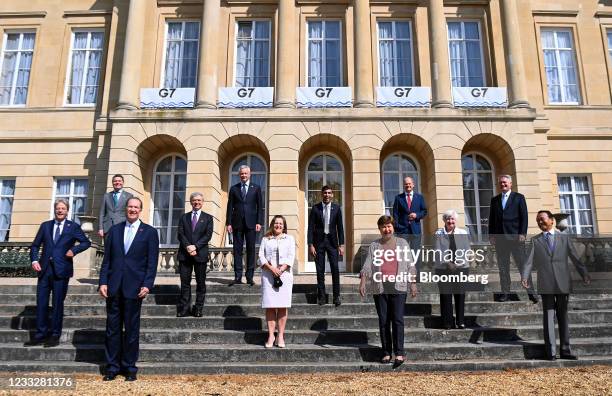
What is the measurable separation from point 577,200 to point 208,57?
14.1 metres

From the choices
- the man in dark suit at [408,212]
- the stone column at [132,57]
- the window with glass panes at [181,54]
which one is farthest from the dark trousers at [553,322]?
the window with glass panes at [181,54]

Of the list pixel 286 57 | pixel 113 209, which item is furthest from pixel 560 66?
pixel 113 209

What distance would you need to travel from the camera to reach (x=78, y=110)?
16297 millimetres

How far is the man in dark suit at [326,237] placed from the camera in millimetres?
7406

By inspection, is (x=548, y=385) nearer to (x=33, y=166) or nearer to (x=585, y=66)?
(x=585, y=66)

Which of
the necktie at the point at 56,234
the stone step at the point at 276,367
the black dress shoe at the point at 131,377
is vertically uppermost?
the necktie at the point at 56,234

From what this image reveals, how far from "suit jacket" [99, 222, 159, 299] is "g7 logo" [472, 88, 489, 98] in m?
12.8

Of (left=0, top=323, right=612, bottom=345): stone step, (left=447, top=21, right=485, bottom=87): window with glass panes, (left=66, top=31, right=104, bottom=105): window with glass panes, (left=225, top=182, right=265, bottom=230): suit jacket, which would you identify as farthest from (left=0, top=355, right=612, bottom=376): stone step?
(left=66, top=31, right=104, bottom=105): window with glass panes

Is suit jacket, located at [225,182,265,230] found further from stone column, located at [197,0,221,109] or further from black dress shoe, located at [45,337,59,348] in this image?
stone column, located at [197,0,221,109]

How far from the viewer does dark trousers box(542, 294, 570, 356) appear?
5.95m

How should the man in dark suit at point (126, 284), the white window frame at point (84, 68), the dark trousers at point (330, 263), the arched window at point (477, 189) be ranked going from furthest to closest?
the white window frame at point (84, 68), the arched window at point (477, 189), the dark trousers at point (330, 263), the man in dark suit at point (126, 284)

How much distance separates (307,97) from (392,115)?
2.91 meters

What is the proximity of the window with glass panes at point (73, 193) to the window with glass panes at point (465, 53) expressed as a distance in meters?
13.9

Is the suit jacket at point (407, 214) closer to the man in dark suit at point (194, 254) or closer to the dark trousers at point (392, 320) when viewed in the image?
the dark trousers at point (392, 320)
